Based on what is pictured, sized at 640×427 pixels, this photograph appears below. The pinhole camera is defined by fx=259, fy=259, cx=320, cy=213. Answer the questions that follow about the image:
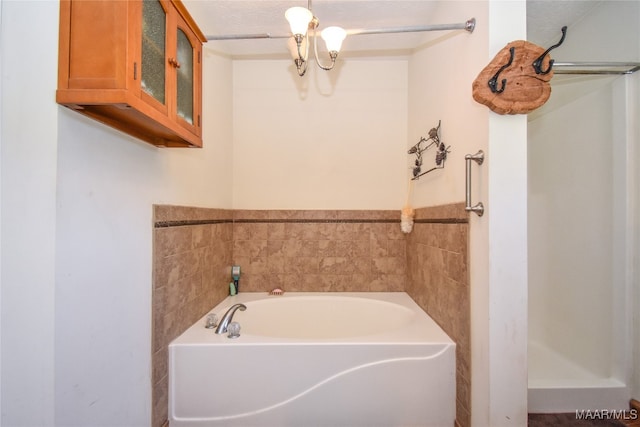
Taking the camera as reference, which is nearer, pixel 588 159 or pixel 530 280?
pixel 588 159

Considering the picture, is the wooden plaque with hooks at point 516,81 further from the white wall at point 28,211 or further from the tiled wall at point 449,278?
the white wall at point 28,211

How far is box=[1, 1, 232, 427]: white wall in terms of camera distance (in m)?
0.72

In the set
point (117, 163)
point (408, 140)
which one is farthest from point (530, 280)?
point (117, 163)

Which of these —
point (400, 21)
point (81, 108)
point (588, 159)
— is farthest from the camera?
point (400, 21)

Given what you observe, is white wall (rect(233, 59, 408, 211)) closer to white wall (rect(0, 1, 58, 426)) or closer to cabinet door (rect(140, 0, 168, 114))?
cabinet door (rect(140, 0, 168, 114))

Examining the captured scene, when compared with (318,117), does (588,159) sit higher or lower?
lower

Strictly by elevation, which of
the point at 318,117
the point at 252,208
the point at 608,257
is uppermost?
the point at 318,117

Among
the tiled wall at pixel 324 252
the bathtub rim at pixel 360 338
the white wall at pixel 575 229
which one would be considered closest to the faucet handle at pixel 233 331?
the bathtub rim at pixel 360 338

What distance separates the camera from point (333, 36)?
1.41 meters

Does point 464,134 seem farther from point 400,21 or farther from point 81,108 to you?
point 81,108

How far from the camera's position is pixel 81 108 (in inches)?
31.6

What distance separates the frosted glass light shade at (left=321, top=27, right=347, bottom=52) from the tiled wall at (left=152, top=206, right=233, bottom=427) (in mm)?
1226

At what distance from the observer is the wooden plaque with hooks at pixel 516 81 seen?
102cm

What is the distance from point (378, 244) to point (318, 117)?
1212 millimetres
